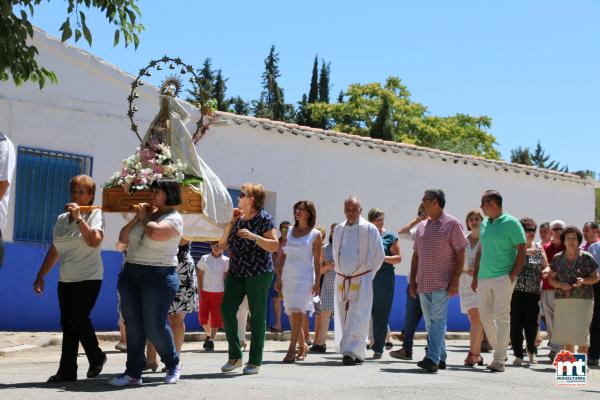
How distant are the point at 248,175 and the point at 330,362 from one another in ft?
24.7

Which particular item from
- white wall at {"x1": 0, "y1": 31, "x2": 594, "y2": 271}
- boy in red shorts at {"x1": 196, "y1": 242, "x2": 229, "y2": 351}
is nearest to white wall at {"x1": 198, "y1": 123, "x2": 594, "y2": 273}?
white wall at {"x1": 0, "y1": 31, "x2": 594, "y2": 271}

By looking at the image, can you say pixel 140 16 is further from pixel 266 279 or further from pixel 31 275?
pixel 31 275

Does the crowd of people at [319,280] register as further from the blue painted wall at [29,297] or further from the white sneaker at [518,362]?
the blue painted wall at [29,297]

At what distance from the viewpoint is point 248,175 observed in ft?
60.6

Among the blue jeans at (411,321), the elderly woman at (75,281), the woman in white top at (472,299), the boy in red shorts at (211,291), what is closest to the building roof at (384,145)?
the boy in red shorts at (211,291)

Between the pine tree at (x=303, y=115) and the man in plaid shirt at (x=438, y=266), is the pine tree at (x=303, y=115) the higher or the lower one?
the higher one

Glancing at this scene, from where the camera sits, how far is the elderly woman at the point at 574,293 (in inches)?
484

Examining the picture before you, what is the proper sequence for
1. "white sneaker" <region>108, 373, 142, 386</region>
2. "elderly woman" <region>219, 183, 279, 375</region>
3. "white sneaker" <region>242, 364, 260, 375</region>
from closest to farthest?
"white sneaker" <region>108, 373, 142, 386</region> < "white sneaker" <region>242, 364, 260, 375</region> < "elderly woman" <region>219, 183, 279, 375</region>

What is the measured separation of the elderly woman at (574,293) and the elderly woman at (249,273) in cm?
437

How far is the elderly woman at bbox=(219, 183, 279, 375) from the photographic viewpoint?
9617mm

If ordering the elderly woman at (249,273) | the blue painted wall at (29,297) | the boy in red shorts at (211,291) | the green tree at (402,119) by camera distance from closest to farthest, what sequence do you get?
the elderly woman at (249,273)
the boy in red shorts at (211,291)
the blue painted wall at (29,297)
the green tree at (402,119)

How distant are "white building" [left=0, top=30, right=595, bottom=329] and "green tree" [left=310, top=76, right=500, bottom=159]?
31838mm

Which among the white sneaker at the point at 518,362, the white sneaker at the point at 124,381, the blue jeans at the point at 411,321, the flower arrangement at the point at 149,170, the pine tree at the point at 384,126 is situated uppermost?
the pine tree at the point at 384,126

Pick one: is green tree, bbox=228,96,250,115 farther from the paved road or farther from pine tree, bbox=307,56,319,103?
the paved road
